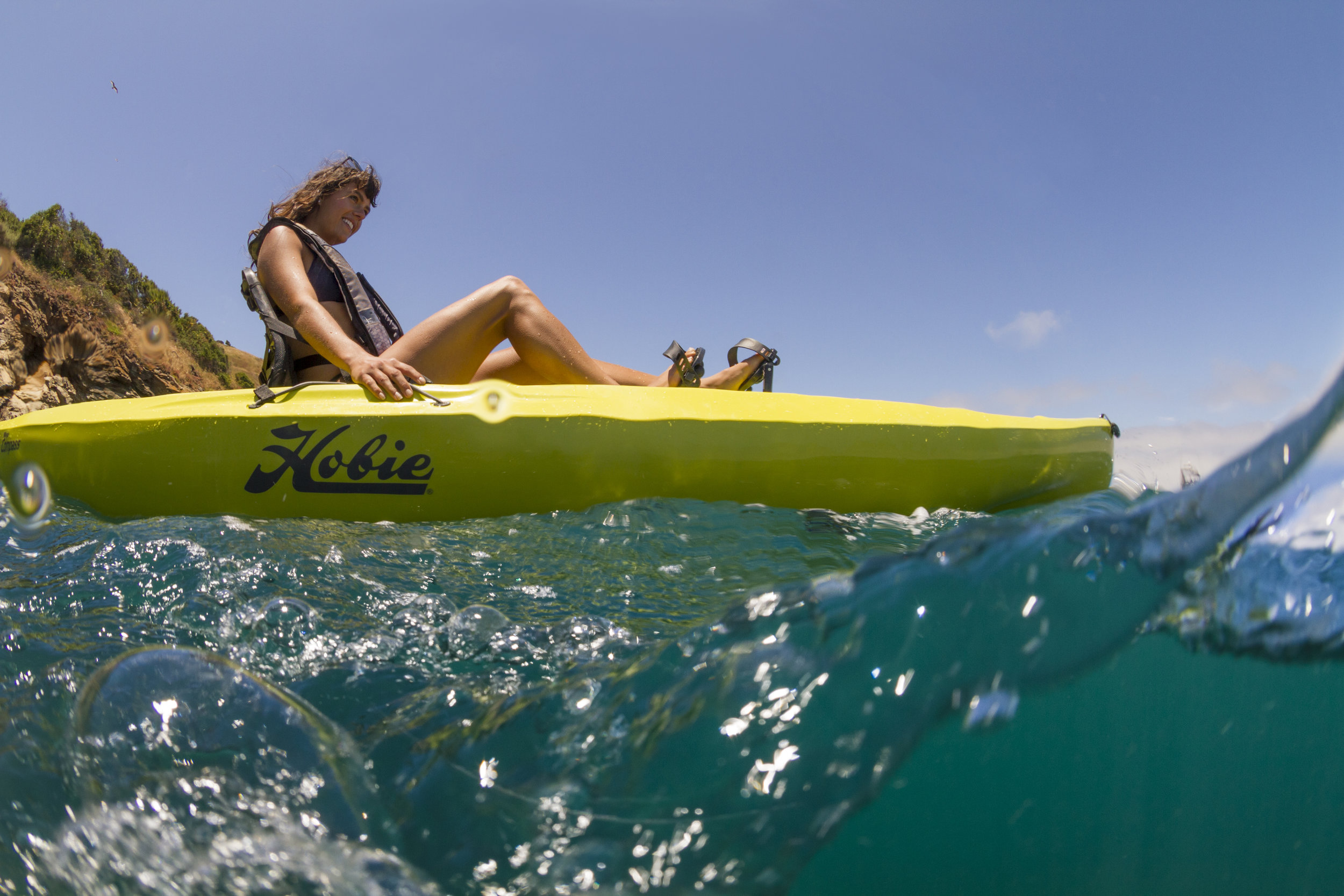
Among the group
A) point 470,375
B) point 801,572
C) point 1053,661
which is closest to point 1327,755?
point 1053,661

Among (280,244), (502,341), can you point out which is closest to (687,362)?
(502,341)

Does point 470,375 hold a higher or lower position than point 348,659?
higher

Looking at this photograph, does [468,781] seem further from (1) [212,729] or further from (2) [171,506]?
(2) [171,506]

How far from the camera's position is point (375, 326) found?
2836mm

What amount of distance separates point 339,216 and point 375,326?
0.61 meters

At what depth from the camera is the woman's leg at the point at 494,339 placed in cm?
268

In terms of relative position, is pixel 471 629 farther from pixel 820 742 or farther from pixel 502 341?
pixel 502 341

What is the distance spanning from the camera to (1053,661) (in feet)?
2.59

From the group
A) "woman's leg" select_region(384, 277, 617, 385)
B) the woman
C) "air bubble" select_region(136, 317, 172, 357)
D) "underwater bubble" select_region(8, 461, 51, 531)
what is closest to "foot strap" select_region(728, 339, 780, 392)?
the woman

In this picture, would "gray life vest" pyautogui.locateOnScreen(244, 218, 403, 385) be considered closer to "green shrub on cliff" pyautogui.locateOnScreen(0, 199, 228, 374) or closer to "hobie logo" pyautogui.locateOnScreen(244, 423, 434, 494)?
"hobie logo" pyautogui.locateOnScreen(244, 423, 434, 494)

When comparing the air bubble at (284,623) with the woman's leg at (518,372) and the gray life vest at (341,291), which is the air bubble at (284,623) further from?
the woman's leg at (518,372)

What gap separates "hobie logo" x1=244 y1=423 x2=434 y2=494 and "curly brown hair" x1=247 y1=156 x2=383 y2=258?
1231mm

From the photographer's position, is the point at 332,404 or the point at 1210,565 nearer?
the point at 1210,565

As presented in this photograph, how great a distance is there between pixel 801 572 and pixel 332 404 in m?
1.58
